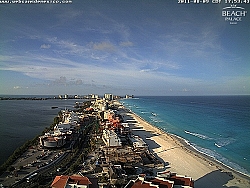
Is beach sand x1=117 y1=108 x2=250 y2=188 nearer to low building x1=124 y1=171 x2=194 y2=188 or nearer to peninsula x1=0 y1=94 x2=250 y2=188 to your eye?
peninsula x1=0 y1=94 x2=250 y2=188

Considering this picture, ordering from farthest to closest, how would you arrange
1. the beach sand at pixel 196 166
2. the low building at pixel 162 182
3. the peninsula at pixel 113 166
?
the beach sand at pixel 196 166, the peninsula at pixel 113 166, the low building at pixel 162 182

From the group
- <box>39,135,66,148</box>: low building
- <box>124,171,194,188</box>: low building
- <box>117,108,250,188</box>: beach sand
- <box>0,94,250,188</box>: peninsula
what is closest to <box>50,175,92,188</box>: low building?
<box>0,94,250,188</box>: peninsula

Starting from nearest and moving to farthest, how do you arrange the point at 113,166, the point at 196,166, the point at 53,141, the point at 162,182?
the point at 162,182 → the point at 113,166 → the point at 196,166 → the point at 53,141

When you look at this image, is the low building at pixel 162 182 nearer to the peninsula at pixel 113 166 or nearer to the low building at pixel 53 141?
the peninsula at pixel 113 166

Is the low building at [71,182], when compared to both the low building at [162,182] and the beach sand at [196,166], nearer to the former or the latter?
the low building at [162,182]

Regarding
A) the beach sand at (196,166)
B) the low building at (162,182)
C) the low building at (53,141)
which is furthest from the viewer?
the low building at (53,141)

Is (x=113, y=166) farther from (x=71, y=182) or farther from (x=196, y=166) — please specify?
(x=196, y=166)

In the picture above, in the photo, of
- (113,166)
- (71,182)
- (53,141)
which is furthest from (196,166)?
(53,141)

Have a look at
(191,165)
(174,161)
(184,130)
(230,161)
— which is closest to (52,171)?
(174,161)

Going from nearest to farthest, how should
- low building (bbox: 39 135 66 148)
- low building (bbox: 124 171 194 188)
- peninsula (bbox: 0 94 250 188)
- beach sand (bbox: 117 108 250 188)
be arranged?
1. low building (bbox: 124 171 194 188)
2. peninsula (bbox: 0 94 250 188)
3. beach sand (bbox: 117 108 250 188)
4. low building (bbox: 39 135 66 148)

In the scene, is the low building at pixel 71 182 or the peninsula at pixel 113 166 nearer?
the low building at pixel 71 182

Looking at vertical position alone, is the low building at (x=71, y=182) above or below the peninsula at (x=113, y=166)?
above

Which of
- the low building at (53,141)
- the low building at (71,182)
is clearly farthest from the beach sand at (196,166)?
the low building at (53,141)
